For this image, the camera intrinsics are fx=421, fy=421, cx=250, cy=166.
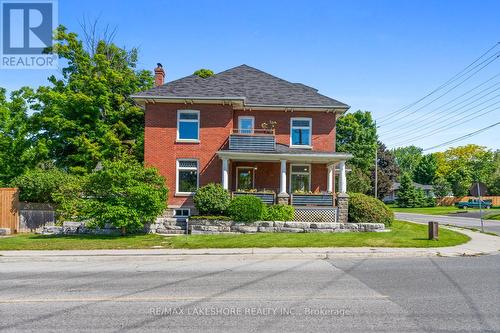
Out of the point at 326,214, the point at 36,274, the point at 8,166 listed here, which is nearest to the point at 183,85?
the point at 326,214

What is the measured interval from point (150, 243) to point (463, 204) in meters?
56.5

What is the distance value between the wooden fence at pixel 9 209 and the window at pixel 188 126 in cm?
938

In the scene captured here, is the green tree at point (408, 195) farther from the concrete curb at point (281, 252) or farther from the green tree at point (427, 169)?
the concrete curb at point (281, 252)

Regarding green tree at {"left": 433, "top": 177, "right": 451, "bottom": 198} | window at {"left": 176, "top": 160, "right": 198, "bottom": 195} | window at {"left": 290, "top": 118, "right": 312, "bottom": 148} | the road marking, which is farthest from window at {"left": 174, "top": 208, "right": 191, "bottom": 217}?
green tree at {"left": 433, "top": 177, "right": 451, "bottom": 198}

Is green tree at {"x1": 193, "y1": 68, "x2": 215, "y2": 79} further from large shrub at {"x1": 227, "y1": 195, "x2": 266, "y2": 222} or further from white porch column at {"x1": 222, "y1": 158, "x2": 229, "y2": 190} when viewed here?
large shrub at {"x1": 227, "y1": 195, "x2": 266, "y2": 222}

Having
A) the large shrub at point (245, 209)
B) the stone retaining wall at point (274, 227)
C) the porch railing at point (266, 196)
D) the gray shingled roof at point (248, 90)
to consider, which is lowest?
the stone retaining wall at point (274, 227)

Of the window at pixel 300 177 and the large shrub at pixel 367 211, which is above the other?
the window at pixel 300 177

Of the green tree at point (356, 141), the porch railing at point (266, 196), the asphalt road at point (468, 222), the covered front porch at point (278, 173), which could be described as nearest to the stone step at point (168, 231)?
the porch railing at point (266, 196)

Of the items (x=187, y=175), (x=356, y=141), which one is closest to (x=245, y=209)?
(x=187, y=175)

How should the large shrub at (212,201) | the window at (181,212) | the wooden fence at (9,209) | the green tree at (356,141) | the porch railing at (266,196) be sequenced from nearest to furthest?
the large shrub at (212,201)
the wooden fence at (9,209)
the porch railing at (266,196)
the window at (181,212)
the green tree at (356,141)

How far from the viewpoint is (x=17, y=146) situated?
2988 centimetres

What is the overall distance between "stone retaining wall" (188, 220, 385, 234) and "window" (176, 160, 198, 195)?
4981 mm

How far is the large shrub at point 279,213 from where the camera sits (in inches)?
852

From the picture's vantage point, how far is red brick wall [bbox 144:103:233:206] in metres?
25.4
